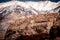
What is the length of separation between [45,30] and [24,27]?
41cm

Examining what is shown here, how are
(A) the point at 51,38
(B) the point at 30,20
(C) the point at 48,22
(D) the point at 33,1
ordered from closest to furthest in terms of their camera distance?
(A) the point at 51,38 → (C) the point at 48,22 → (B) the point at 30,20 → (D) the point at 33,1

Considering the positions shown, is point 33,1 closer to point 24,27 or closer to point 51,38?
point 24,27

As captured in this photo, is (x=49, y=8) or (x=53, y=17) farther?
(x=49, y=8)

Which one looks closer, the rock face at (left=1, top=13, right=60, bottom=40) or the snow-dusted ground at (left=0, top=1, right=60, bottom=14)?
the rock face at (left=1, top=13, right=60, bottom=40)

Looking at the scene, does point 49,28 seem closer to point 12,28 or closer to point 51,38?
point 51,38

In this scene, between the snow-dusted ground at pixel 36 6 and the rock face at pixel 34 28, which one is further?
the snow-dusted ground at pixel 36 6

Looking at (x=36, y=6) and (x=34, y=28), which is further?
(x=36, y=6)

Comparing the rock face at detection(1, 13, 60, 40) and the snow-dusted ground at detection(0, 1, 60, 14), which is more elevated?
the snow-dusted ground at detection(0, 1, 60, 14)

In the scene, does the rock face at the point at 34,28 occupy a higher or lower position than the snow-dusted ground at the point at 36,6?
lower

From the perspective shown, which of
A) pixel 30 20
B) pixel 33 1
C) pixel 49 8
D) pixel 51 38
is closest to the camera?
pixel 51 38

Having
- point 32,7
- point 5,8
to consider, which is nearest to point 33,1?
point 32,7

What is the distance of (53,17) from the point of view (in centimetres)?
276

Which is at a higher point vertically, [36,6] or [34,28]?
[36,6]

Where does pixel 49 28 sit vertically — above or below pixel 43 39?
above
